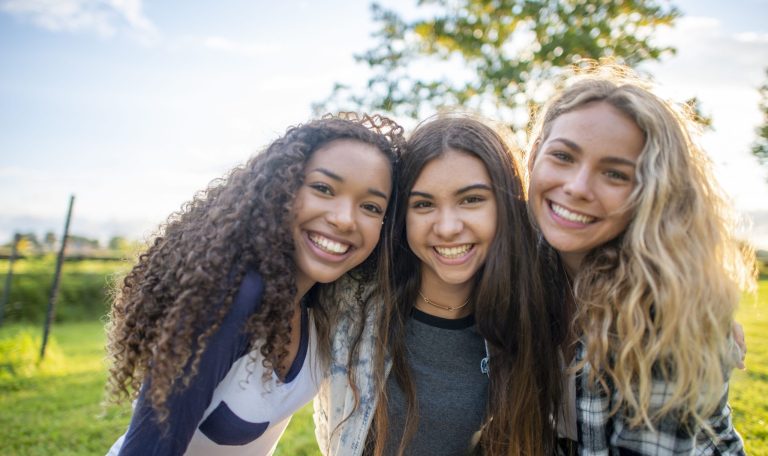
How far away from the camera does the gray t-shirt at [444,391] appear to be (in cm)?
260

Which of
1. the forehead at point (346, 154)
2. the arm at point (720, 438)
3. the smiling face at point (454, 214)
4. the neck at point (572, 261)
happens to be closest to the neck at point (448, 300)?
the smiling face at point (454, 214)

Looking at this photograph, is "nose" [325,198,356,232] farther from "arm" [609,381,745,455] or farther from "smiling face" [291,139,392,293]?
"arm" [609,381,745,455]

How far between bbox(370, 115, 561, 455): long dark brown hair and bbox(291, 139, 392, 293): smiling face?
28cm

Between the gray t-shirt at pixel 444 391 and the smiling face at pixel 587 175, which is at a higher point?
the smiling face at pixel 587 175

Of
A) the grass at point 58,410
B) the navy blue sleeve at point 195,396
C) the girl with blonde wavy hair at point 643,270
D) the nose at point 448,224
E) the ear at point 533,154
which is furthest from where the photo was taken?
the grass at point 58,410

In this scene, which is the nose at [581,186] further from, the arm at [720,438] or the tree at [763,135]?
the tree at [763,135]

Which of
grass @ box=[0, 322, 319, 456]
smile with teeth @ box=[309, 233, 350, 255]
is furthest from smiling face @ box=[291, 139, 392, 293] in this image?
grass @ box=[0, 322, 319, 456]

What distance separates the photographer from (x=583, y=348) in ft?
7.63

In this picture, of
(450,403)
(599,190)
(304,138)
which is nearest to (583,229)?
(599,190)

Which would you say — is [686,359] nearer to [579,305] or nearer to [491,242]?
[579,305]

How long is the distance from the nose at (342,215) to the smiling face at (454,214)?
14.9 inches

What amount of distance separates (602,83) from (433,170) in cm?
88

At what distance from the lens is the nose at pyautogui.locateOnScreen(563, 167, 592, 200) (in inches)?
88.9

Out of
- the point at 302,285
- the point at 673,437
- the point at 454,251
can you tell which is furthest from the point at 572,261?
the point at 302,285
